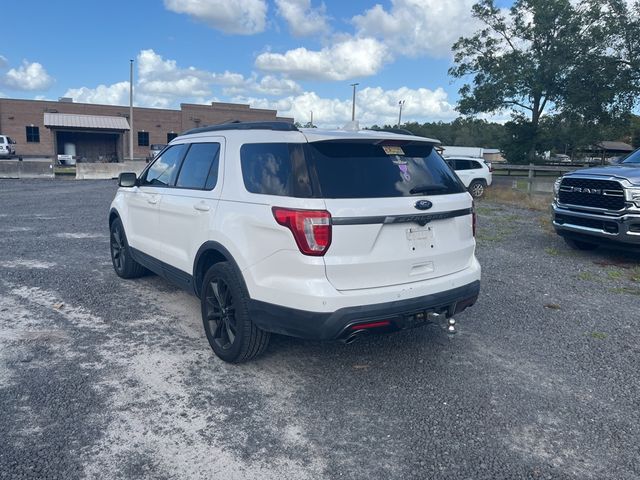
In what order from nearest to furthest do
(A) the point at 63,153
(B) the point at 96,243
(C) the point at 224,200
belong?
(C) the point at 224,200 < (B) the point at 96,243 < (A) the point at 63,153

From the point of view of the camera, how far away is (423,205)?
12.2ft

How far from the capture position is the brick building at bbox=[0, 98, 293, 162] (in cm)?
4488

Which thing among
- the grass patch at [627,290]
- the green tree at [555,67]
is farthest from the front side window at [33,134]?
the grass patch at [627,290]

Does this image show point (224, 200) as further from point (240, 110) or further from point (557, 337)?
point (240, 110)

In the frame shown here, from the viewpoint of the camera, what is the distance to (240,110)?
183 feet

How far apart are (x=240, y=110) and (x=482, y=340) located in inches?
2133

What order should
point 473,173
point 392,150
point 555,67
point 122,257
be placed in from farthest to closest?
1. point 555,67
2. point 473,173
3. point 122,257
4. point 392,150

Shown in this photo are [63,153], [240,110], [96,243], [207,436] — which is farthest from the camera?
[240,110]

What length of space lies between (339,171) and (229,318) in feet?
4.98

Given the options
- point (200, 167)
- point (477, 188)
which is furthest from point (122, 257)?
point (477, 188)

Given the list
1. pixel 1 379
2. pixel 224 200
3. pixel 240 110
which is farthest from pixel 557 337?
pixel 240 110

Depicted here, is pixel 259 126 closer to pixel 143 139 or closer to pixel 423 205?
pixel 423 205

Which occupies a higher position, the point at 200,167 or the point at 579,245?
the point at 200,167

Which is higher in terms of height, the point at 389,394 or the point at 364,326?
the point at 364,326
